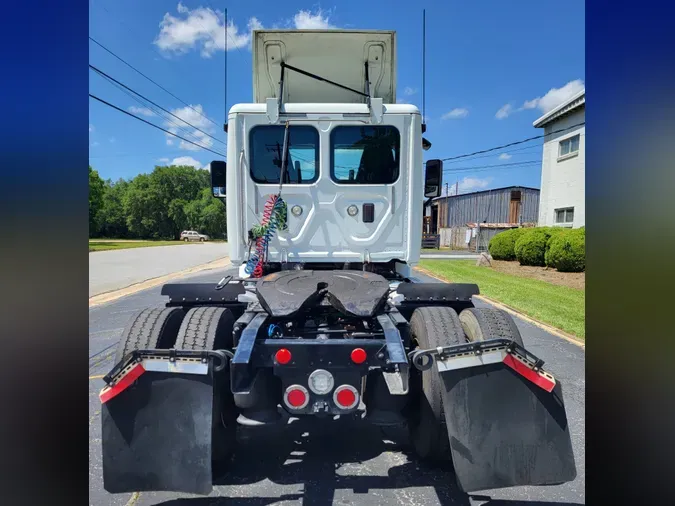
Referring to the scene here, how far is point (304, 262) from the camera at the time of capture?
3.95m

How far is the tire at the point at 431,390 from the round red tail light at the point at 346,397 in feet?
1.88

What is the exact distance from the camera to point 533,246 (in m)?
14.6

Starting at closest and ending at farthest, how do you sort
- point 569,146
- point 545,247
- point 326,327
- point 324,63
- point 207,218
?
point 326,327
point 324,63
point 545,247
point 569,146
point 207,218

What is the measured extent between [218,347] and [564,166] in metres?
19.5

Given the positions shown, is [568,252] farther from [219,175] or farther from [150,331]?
[150,331]

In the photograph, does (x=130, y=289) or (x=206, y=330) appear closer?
(x=206, y=330)

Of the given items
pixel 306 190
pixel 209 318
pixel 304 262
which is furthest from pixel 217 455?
pixel 306 190

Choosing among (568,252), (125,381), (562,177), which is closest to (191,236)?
(562,177)

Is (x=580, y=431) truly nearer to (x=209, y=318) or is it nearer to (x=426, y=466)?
(x=426, y=466)

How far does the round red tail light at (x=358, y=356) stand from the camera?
2191 millimetres

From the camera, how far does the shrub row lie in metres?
12.4

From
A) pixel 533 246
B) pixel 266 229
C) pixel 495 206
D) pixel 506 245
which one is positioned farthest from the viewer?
pixel 495 206
